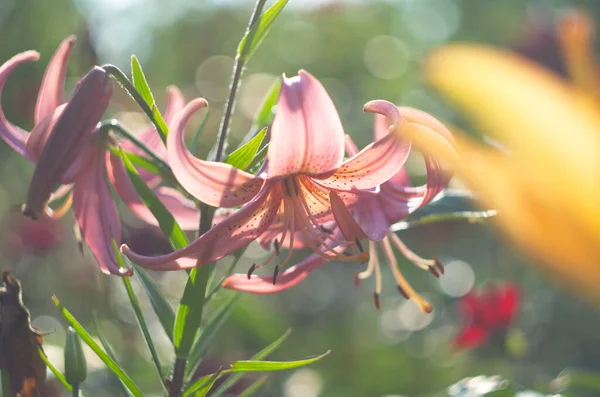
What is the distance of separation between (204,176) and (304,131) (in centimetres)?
10

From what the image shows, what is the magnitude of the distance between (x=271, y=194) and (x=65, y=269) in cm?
161

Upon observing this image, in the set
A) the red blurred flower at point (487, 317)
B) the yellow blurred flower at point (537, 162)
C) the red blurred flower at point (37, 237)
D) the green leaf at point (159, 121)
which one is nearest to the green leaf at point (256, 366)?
the green leaf at point (159, 121)

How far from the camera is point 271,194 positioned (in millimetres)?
742

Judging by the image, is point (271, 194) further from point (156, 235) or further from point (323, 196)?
point (156, 235)

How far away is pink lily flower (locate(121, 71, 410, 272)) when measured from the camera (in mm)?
583

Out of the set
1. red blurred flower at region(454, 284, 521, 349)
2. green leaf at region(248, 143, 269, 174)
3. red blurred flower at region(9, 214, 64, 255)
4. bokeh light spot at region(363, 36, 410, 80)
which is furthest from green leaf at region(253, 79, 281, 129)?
bokeh light spot at region(363, 36, 410, 80)

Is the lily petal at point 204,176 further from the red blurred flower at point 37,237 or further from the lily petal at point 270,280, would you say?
the red blurred flower at point 37,237

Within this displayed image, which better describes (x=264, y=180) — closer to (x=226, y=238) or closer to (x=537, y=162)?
(x=226, y=238)

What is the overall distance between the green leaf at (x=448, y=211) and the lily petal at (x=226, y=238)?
126mm

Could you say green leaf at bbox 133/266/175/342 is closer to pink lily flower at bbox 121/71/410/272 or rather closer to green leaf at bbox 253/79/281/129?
pink lily flower at bbox 121/71/410/272

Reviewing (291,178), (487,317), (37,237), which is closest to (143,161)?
(291,178)

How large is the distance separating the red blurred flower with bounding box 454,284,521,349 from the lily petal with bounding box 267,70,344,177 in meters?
0.99

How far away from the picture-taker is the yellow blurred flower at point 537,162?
0.28 meters

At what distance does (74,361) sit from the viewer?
66cm
